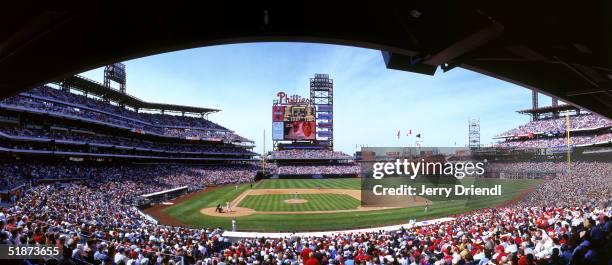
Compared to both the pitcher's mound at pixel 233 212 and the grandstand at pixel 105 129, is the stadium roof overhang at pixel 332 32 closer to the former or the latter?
the grandstand at pixel 105 129

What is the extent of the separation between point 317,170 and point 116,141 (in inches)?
1695

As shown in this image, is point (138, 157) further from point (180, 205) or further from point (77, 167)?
point (180, 205)

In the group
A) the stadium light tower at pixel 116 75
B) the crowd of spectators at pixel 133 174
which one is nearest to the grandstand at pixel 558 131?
the crowd of spectators at pixel 133 174

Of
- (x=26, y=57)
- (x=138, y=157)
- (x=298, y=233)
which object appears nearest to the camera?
(x=26, y=57)

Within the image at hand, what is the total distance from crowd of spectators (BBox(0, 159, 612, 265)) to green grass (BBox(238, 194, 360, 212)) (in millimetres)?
13799

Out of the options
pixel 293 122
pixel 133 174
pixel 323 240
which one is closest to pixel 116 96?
pixel 133 174

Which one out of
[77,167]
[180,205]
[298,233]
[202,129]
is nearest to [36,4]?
[298,233]

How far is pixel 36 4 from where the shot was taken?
2.57m

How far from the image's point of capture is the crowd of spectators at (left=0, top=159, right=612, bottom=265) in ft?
26.6

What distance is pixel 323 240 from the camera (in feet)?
49.9

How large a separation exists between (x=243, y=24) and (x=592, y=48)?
4070mm

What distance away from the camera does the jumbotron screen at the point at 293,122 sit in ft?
263

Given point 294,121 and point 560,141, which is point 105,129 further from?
point 560,141

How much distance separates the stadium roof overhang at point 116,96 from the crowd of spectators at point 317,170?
84.8 feet
